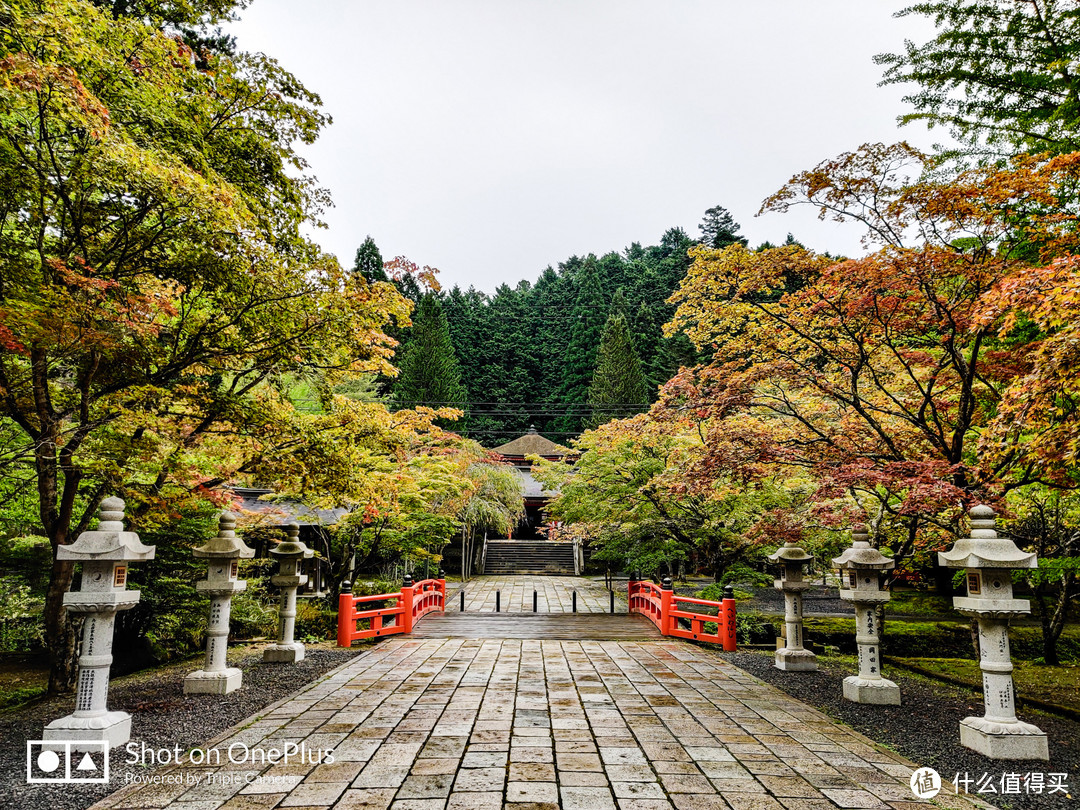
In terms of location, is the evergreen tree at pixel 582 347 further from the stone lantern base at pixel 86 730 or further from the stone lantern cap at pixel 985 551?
the stone lantern base at pixel 86 730

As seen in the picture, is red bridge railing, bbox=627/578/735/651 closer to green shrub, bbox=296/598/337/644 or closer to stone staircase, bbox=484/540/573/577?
green shrub, bbox=296/598/337/644

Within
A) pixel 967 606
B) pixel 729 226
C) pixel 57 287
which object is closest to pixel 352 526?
pixel 57 287

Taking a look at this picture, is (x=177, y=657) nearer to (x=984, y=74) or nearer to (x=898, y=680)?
(x=898, y=680)

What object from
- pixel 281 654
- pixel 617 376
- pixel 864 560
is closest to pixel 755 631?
pixel 864 560

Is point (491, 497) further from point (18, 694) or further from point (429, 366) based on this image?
point (429, 366)

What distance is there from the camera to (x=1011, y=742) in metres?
4.15

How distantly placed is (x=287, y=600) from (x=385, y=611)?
2.18 meters

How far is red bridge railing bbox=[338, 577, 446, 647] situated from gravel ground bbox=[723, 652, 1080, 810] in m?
5.48

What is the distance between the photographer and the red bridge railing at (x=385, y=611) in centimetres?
856

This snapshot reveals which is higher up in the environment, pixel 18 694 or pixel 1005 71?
pixel 1005 71

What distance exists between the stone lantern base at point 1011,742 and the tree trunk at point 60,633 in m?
7.92

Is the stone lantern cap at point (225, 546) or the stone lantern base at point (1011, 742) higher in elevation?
the stone lantern cap at point (225, 546)

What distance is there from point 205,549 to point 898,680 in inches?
313

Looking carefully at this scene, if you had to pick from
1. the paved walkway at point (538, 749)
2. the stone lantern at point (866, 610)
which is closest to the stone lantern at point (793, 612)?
the paved walkway at point (538, 749)
